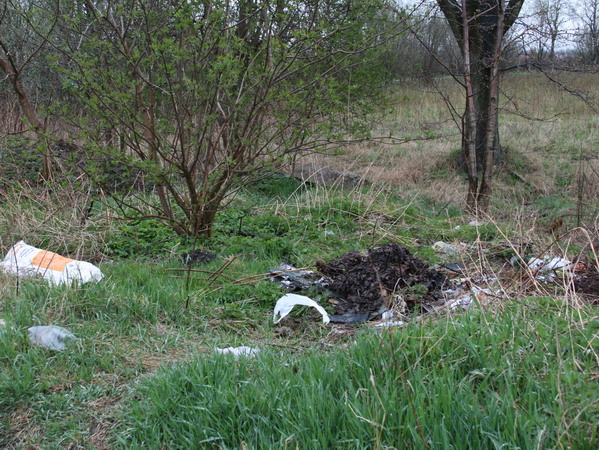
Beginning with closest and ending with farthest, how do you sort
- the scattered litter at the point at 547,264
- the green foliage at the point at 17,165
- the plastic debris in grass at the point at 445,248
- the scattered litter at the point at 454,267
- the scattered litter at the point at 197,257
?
the scattered litter at the point at 547,264, the scattered litter at the point at 454,267, the scattered litter at the point at 197,257, the plastic debris in grass at the point at 445,248, the green foliage at the point at 17,165

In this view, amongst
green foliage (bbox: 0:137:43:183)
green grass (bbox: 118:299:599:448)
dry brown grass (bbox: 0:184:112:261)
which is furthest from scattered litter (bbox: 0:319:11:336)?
green foliage (bbox: 0:137:43:183)

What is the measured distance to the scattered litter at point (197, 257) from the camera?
18.5 ft

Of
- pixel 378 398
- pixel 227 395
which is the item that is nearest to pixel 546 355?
pixel 378 398

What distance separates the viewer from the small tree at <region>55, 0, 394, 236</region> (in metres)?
5.67

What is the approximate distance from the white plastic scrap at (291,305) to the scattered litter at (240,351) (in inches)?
30.2

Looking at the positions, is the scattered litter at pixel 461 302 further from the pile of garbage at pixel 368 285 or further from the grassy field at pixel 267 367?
the grassy field at pixel 267 367

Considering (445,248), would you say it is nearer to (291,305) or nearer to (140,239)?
(291,305)

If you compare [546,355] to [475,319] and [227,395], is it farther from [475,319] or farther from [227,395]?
[227,395]

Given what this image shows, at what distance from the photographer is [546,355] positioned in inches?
105

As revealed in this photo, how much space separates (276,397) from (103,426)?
91 cm

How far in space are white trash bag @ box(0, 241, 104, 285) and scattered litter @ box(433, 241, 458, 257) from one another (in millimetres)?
3481

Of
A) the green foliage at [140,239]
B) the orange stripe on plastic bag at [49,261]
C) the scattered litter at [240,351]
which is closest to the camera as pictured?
the scattered litter at [240,351]

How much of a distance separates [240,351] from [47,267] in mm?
2005

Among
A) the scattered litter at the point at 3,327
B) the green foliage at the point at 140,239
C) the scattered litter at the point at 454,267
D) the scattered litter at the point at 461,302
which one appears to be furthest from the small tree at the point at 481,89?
the scattered litter at the point at 3,327
